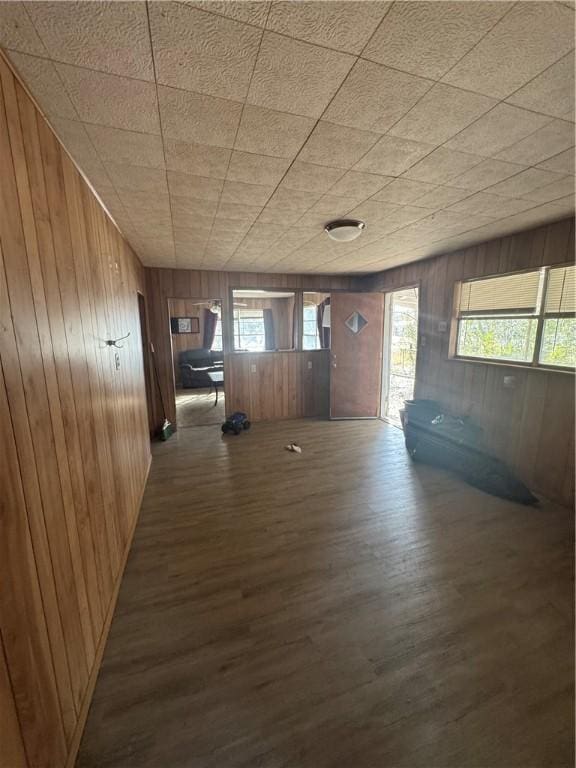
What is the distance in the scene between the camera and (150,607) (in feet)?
5.75

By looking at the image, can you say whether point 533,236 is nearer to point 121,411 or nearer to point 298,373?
point 298,373

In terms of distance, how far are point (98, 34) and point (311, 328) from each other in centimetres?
606

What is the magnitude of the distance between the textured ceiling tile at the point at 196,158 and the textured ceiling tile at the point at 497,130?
1174 millimetres

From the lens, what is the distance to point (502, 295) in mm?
3217

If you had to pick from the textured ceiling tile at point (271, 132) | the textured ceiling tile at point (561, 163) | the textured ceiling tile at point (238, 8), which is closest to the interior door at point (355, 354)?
the textured ceiling tile at point (561, 163)

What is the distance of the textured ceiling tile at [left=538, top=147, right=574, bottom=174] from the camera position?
1.64m

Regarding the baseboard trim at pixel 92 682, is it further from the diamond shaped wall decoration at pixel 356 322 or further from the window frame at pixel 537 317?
the diamond shaped wall decoration at pixel 356 322

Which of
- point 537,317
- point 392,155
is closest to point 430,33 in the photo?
point 392,155

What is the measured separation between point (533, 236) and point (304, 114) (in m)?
2.75

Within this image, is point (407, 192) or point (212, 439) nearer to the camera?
point (407, 192)

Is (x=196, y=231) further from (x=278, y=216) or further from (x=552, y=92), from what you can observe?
(x=552, y=92)

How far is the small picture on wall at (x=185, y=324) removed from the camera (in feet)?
24.5

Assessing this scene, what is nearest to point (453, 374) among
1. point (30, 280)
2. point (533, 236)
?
point (533, 236)

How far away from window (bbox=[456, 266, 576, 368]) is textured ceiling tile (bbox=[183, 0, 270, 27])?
3086mm
